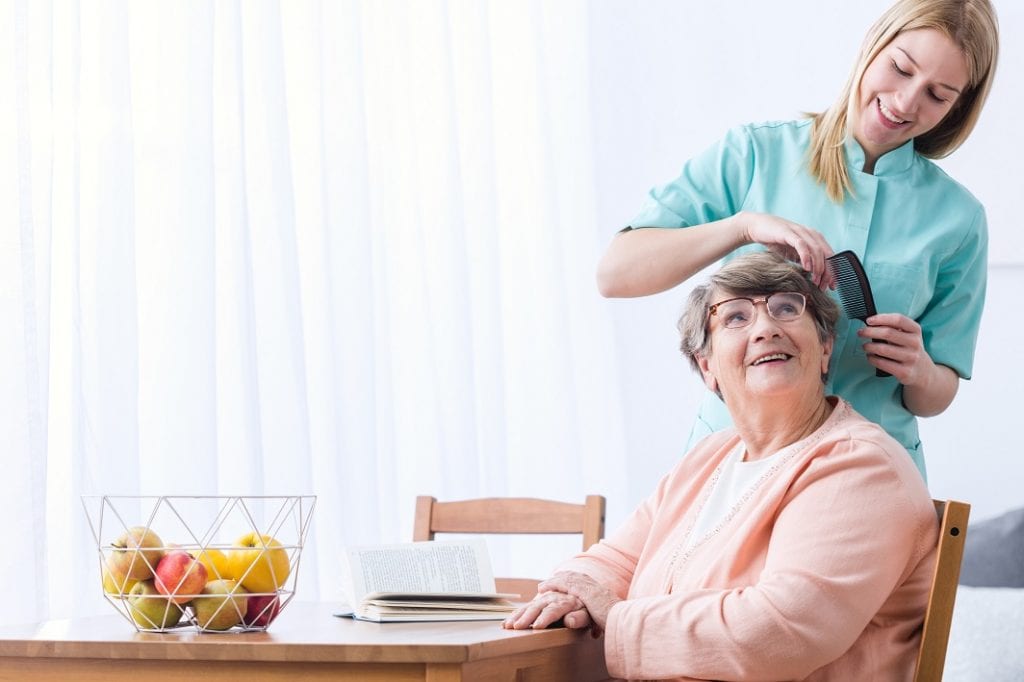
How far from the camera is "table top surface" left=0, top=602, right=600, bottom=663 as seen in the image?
1.15 meters

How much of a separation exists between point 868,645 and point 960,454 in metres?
1.32

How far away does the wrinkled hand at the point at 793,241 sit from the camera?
5.08 feet

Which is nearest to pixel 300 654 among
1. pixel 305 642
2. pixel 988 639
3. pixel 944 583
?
pixel 305 642

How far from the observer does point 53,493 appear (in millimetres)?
2084

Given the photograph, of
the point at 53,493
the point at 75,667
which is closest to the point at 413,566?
the point at 75,667

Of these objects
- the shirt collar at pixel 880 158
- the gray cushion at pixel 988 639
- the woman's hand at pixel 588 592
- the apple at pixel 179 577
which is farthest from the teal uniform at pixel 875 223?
the apple at pixel 179 577

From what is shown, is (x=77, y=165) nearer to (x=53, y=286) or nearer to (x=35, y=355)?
(x=53, y=286)

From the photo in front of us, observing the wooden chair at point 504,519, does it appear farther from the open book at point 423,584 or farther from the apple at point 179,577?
the apple at point 179,577

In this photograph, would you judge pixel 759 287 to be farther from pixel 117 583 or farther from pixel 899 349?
pixel 117 583

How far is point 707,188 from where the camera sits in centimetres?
178

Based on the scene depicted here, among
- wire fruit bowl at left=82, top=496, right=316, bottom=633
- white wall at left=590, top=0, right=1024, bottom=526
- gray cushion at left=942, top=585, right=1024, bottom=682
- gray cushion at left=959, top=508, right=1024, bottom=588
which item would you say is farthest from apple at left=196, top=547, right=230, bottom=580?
white wall at left=590, top=0, right=1024, bottom=526

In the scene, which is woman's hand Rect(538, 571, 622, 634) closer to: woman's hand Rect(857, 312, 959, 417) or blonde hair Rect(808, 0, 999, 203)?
woman's hand Rect(857, 312, 959, 417)

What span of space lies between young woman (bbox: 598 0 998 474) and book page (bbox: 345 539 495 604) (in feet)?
1.34

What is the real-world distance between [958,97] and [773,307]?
1.31 feet
